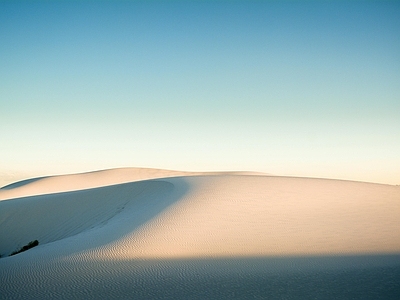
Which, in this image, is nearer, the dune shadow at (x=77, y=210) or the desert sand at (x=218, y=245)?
the desert sand at (x=218, y=245)

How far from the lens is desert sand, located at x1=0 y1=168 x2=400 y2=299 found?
6.10 m

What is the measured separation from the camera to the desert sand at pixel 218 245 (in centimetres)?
610

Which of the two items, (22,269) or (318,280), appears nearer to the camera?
(318,280)

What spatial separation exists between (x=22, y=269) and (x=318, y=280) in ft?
19.6

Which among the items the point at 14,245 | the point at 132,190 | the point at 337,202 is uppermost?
the point at 132,190

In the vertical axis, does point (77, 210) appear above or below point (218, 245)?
above

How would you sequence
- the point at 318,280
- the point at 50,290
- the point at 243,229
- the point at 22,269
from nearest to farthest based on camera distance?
the point at 50,290 → the point at 318,280 → the point at 22,269 → the point at 243,229

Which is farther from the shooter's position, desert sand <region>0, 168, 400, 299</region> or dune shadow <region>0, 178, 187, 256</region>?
dune shadow <region>0, 178, 187, 256</region>

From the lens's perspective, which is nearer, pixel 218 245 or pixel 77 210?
pixel 218 245

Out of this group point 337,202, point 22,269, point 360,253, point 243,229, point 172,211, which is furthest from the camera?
point 337,202

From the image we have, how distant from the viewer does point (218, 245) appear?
9.53m

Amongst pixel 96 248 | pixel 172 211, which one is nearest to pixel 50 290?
pixel 96 248

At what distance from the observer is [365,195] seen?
56.3ft

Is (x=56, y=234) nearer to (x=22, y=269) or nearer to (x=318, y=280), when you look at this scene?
(x=22, y=269)
